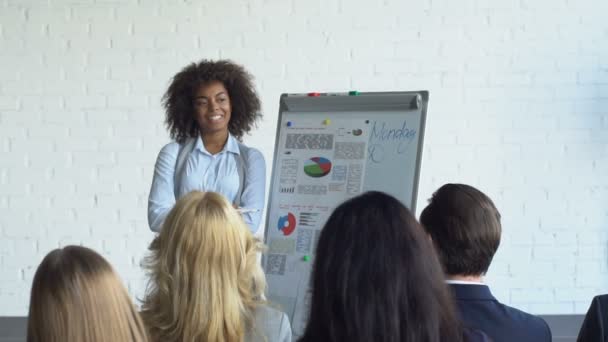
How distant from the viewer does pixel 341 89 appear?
4.55 meters

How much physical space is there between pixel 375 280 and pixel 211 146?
207 cm

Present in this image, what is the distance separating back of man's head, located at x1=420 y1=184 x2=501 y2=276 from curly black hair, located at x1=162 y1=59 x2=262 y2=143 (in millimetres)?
1565

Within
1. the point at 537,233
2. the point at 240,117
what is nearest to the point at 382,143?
the point at 240,117

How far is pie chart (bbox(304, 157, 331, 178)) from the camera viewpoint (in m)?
3.16

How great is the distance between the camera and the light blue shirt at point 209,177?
3.13m

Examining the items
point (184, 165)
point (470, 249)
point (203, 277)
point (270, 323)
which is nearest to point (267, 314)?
point (270, 323)

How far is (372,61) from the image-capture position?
456 cm

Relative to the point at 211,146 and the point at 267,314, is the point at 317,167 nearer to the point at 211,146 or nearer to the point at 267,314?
the point at 211,146

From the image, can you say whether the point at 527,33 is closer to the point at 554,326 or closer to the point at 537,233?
the point at 537,233

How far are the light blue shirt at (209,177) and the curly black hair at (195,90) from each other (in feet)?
0.71

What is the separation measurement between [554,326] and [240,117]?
2.32 m

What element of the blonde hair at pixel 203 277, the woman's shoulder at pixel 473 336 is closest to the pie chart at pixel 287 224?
the blonde hair at pixel 203 277

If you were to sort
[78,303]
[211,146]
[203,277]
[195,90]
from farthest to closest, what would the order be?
[195,90]
[211,146]
[203,277]
[78,303]

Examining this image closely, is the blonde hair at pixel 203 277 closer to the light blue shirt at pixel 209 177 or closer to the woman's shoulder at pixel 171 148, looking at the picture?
the light blue shirt at pixel 209 177
